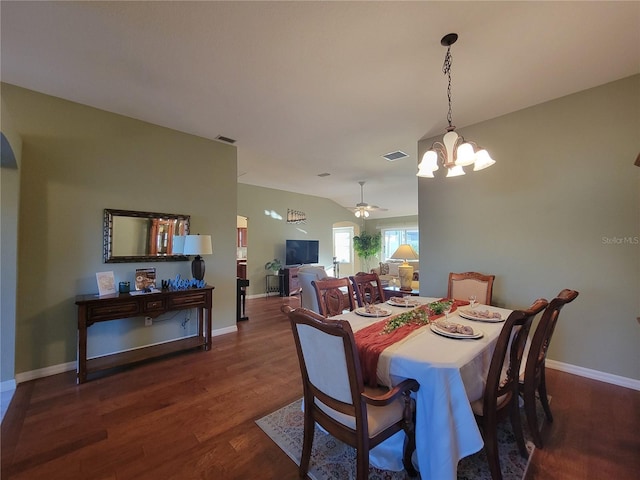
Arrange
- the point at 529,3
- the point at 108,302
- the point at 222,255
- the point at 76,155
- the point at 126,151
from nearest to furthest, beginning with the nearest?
the point at 529,3, the point at 108,302, the point at 76,155, the point at 126,151, the point at 222,255

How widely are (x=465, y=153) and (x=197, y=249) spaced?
3081mm

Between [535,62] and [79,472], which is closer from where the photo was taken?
[79,472]

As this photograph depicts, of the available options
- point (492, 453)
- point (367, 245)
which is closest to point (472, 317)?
point (492, 453)

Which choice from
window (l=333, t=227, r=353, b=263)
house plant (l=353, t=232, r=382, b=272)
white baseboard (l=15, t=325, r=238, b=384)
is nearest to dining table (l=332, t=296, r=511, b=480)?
white baseboard (l=15, t=325, r=238, b=384)

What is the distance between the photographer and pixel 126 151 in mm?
3318

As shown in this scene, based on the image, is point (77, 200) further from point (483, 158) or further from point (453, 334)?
point (483, 158)

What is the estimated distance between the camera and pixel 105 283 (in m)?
3.04

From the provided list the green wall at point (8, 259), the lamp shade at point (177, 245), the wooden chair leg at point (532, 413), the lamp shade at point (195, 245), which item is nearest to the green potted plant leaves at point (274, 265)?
the lamp shade at point (177, 245)

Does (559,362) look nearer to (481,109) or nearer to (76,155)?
(481,109)

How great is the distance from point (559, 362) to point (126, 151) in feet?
18.1

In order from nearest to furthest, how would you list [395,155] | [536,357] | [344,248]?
1. [536,357]
2. [395,155]
3. [344,248]

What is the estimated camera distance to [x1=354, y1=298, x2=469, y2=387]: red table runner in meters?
1.54

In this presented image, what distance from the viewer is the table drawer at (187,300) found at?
3.23 meters

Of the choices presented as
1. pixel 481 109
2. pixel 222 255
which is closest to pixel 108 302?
pixel 222 255
